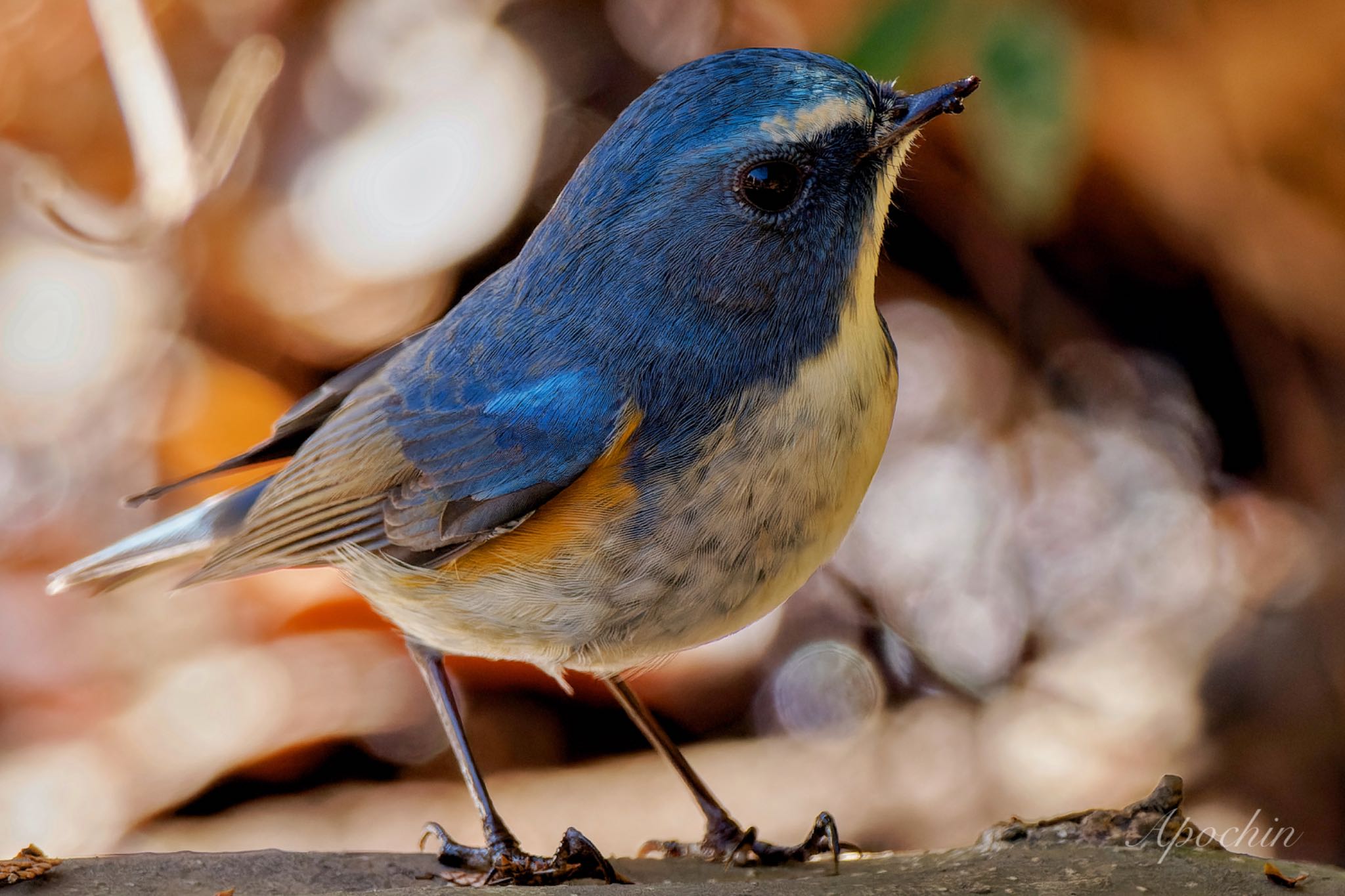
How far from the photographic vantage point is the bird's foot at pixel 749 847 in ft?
8.64

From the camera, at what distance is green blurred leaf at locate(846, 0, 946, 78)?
288 cm

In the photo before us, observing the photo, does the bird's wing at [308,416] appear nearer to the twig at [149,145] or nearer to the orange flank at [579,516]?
the orange flank at [579,516]

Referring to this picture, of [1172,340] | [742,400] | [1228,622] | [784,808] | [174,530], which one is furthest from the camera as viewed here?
[1172,340]

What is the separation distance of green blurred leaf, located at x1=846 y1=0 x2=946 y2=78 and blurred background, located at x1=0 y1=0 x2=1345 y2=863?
27.1 inches

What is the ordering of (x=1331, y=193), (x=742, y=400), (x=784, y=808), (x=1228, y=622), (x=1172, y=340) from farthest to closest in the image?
1. (x=1172, y=340)
2. (x=1331, y=193)
3. (x=1228, y=622)
4. (x=784, y=808)
5. (x=742, y=400)

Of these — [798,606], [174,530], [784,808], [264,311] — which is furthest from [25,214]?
[784,808]

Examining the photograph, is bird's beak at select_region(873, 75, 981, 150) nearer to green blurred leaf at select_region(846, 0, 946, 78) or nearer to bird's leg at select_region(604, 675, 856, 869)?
green blurred leaf at select_region(846, 0, 946, 78)

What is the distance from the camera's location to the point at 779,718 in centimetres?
428

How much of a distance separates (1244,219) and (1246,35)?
63 centimetres

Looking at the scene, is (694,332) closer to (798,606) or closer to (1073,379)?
(798,606)

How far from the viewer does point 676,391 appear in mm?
2289
